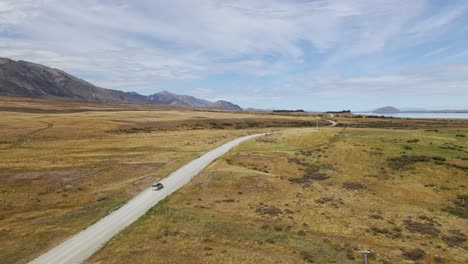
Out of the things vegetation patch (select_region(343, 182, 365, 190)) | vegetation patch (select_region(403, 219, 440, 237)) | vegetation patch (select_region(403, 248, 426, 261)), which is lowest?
vegetation patch (select_region(403, 248, 426, 261))

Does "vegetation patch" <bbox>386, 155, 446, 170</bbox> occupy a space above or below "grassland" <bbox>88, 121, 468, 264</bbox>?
above

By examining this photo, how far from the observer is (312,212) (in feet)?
143

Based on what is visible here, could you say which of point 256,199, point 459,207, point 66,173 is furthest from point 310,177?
point 66,173

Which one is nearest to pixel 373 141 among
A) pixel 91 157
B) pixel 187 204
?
pixel 187 204

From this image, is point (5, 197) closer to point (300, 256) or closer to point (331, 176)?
point (300, 256)

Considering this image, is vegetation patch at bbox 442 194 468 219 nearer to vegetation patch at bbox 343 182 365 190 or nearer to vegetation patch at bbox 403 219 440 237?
vegetation patch at bbox 403 219 440 237

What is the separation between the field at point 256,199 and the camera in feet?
107

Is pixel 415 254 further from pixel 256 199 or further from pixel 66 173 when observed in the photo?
pixel 66 173

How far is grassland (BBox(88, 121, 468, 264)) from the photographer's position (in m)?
32.0

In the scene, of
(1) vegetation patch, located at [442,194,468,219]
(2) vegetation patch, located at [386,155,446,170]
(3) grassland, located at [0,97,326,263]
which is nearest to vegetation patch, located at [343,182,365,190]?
(1) vegetation patch, located at [442,194,468,219]

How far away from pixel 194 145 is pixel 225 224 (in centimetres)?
5258

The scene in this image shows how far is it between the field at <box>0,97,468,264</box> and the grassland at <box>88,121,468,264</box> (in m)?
0.18

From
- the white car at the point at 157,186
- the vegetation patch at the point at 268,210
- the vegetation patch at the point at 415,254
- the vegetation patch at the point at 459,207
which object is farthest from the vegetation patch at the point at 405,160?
the white car at the point at 157,186

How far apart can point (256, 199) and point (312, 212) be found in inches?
319
